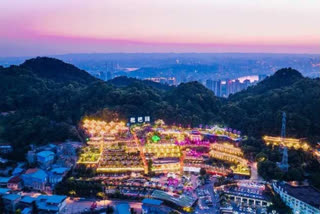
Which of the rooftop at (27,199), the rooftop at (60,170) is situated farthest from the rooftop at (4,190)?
the rooftop at (60,170)

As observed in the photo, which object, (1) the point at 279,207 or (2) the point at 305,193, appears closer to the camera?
(1) the point at 279,207

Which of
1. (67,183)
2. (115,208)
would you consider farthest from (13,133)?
(115,208)

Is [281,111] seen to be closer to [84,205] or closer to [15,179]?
[84,205]

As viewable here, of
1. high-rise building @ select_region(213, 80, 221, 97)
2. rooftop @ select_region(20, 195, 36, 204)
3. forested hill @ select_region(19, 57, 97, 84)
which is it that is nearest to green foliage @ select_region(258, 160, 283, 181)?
rooftop @ select_region(20, 195, 36, 204)

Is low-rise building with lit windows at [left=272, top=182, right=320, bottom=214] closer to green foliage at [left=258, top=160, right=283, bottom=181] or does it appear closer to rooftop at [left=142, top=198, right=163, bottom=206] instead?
green foliage at [left=258, top=160, right=283, bottom=181]

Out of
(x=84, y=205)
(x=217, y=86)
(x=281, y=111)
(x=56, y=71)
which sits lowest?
(x=84, y=205)

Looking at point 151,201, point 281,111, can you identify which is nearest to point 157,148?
point 151,201
